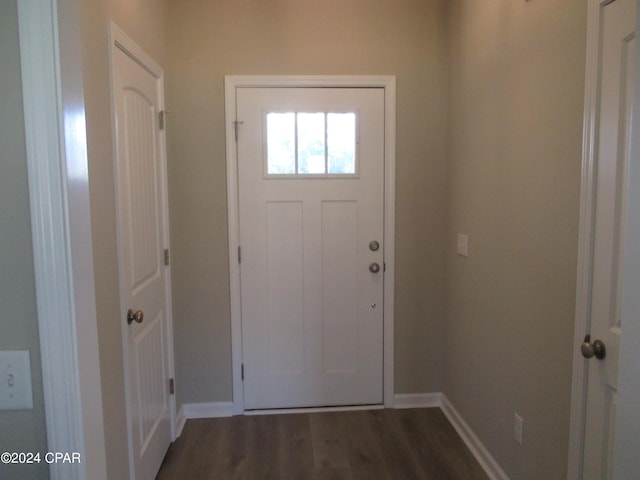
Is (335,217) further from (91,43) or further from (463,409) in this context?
(91,43)

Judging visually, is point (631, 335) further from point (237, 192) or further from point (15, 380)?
point (237, 192)

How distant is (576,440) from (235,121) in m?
2.29

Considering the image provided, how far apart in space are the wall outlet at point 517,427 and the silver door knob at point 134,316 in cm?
176

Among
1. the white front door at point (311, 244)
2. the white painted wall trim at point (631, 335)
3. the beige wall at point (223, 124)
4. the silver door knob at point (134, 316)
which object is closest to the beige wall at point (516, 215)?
the beige wall at point (223, 124)

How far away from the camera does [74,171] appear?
73 centimetres

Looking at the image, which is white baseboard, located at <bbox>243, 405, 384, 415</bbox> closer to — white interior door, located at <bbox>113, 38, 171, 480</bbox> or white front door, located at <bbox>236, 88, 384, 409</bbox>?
white front door, located at <bbox>236, 88, 384, 409</bbox>

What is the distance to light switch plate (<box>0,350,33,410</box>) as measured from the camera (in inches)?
28.8

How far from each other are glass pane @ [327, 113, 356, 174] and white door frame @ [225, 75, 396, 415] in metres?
0.20

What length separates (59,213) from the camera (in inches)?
27.8

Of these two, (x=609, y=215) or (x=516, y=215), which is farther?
(x=516, y=215)

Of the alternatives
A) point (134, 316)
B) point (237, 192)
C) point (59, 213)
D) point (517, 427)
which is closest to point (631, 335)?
point (59, 213)

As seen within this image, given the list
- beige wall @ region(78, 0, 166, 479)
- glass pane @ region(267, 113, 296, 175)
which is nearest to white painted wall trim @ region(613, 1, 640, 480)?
beige wall @ region(78, 0, 166, 479)

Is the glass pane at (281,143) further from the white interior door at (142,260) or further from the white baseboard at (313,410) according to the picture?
the white baseboard at (313,410)

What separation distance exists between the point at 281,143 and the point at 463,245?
4.22 feet
